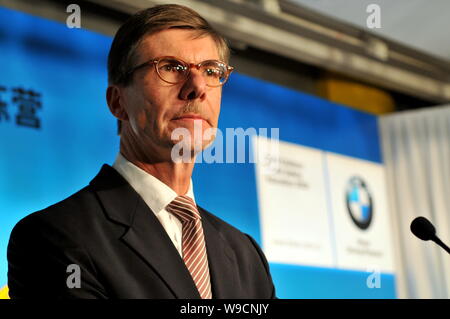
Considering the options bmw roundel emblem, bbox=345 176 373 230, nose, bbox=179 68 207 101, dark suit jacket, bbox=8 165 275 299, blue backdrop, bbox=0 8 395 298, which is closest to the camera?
dark suit jacket, bbox=8 165 275 299

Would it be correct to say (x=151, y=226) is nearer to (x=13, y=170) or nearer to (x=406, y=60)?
(x=13, y=170)

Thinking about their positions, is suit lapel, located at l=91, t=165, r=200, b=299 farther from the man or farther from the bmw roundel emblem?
the bmw roundel emblem

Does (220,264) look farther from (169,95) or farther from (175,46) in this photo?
(175,46)

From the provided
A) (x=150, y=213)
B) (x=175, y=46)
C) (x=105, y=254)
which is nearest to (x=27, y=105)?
(x=175, y=46)

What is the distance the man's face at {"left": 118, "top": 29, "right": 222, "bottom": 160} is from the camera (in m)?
1.55

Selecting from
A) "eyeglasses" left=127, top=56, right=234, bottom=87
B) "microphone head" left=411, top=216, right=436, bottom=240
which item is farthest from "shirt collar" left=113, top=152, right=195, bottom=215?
"microphone head" left=411, top=216, right=436, bottom=240

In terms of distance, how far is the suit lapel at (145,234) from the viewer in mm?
1370

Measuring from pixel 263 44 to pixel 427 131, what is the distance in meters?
2.11

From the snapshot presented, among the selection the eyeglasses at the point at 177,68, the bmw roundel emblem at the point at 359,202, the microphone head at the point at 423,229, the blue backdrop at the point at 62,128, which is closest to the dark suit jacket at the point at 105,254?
the eyeglasses at the point at 177,68

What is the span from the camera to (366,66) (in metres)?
6.34

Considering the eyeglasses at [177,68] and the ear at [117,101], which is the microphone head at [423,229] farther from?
the ear at [117,101]

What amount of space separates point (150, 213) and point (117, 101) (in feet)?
1.21

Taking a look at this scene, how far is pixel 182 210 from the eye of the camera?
1.57 m
